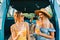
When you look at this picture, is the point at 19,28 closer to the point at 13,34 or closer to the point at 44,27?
the point at 13,34

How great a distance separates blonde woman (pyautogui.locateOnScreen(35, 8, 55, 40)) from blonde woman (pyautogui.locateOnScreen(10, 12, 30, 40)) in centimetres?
11

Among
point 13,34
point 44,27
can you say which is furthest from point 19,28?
point 44,27

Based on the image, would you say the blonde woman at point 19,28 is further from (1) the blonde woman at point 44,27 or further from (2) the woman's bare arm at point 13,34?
(1) the blonde woman at point 44,27

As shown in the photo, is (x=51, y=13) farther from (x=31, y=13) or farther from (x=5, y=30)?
(x=5, y=30)

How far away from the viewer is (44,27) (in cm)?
358

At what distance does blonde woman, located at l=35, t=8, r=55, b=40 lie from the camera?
3527mm

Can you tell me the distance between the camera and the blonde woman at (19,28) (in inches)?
139

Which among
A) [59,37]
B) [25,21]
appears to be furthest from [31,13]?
[59,37]

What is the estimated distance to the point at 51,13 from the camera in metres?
3.63

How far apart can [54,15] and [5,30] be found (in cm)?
53

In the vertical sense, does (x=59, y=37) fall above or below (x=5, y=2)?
below

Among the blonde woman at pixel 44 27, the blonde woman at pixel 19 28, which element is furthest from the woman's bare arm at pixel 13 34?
the blonde woman at pixel 44 27

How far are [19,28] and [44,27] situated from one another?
256 mm

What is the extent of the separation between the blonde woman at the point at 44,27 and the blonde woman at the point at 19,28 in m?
0.11
